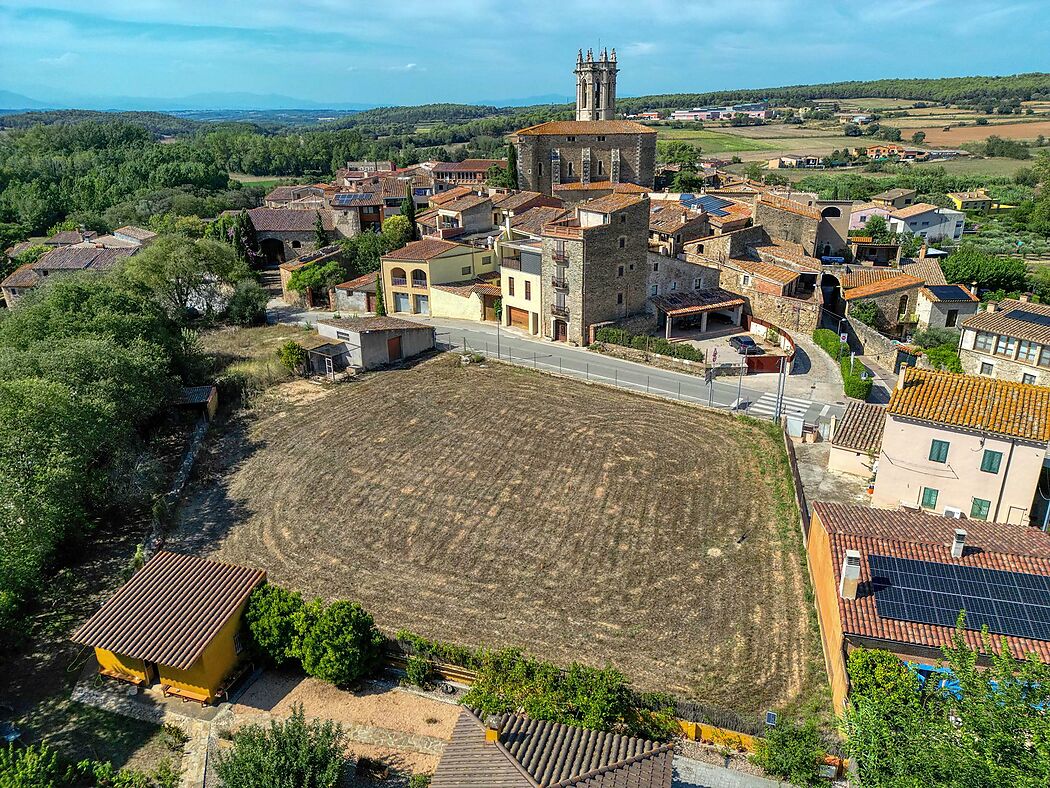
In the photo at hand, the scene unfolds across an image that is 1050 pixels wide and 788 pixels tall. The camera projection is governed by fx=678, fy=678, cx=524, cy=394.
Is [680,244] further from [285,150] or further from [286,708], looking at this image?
[285,150]

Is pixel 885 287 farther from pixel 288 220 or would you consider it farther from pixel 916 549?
pixel 288 220

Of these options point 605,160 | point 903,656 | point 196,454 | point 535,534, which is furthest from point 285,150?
point 903,656

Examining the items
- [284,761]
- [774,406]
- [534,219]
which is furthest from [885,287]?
[284,761]

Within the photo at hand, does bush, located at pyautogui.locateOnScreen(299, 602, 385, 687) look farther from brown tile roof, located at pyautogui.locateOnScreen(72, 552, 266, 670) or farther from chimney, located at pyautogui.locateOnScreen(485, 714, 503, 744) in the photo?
chimney, located at pyautogui.locateOnScreen(485, 714, 503, 744)

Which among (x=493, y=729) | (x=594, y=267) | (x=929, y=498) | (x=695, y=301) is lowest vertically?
(x=929, y=498)

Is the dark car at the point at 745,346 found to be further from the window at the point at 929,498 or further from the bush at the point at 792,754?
the bush at the point at 792,754

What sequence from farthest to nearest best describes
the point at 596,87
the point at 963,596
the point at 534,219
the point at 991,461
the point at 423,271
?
the point at 596,87 < the point at 534,219 < the point at 423,271 < the point at 991,461 < the point at 963,596
